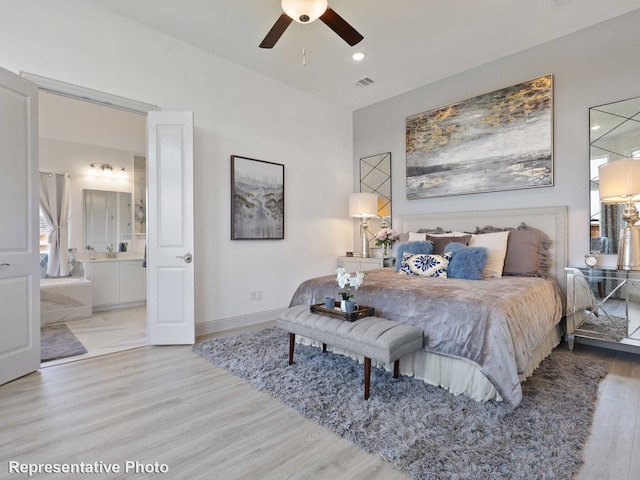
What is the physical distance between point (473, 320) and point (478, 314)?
52 mm

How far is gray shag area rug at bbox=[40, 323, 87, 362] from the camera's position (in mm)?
3139

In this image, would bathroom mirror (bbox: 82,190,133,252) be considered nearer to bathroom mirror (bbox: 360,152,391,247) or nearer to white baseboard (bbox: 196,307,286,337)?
white baseboard (bbox: 196,307,286,337)

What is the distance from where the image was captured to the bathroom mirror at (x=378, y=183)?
5.16m

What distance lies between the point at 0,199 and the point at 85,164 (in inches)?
147

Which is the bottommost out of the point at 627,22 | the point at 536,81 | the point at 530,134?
the point at 530,134

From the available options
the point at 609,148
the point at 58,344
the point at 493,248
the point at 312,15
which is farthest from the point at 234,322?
the point at 609,148

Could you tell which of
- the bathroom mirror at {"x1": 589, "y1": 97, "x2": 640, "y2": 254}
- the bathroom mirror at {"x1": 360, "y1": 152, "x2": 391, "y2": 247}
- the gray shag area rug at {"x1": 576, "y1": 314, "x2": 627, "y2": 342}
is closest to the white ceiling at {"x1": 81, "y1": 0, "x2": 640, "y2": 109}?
the bathroom mirror at {"x1": 589, "y1": 97, "x2": 640, "y2": 254}

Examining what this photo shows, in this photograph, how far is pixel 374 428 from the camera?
75.1 inches

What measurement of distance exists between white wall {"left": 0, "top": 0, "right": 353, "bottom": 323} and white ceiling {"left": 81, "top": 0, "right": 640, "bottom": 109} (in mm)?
242

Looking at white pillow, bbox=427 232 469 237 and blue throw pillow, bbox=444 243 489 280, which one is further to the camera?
white pillow, bbox=427 232 469 237

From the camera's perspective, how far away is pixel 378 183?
5.31 meters

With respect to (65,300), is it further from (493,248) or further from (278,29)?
(493,248)

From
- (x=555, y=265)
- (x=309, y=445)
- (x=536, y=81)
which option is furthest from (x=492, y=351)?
(x=536, y=81)

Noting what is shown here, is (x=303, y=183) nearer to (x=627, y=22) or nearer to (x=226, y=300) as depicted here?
(x=226, y=300)
